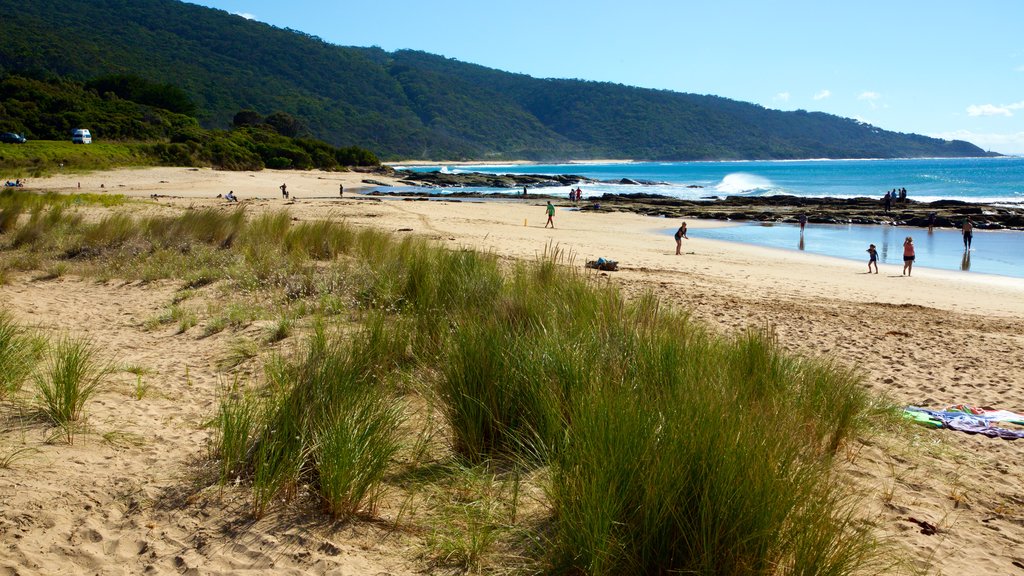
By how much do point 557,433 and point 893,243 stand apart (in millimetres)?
26120

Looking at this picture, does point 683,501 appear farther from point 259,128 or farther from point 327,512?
point 259,128

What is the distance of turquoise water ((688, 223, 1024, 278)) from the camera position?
20.9 metres

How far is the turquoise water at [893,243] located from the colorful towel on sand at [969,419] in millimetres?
13389

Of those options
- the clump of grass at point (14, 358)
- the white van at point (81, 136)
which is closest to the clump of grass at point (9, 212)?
the clump of grass at point (14, 358)

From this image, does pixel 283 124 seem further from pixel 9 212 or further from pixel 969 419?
pixel 969 419

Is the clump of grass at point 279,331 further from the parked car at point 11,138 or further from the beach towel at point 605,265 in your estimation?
the parked car at point 11,138

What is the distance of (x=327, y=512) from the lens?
11.8 ft

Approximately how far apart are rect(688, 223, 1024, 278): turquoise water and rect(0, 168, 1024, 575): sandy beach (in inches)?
293

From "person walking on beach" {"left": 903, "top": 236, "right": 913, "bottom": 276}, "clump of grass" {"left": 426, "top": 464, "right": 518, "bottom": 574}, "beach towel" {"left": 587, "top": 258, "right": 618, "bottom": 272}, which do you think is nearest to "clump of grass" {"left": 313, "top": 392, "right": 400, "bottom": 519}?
"clump of grass" {"left": 426, "top": 464, "right": 518, "bottom": 574}

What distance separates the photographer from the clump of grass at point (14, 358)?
16.0 ft

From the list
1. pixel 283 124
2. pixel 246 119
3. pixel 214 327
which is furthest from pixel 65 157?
pixel 214 327

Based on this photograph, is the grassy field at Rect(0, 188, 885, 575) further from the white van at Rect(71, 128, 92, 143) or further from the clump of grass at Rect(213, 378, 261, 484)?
the white van at Rect(71, 128, 92, 143)

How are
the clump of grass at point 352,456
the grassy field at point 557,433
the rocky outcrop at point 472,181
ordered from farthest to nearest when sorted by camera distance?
1. the rocky outcrop at point 472,181
2. the clump of grass at point 352,456
3. the grassy field at point 557,433

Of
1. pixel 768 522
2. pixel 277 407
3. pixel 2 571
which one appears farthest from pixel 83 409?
pixel 768 522
